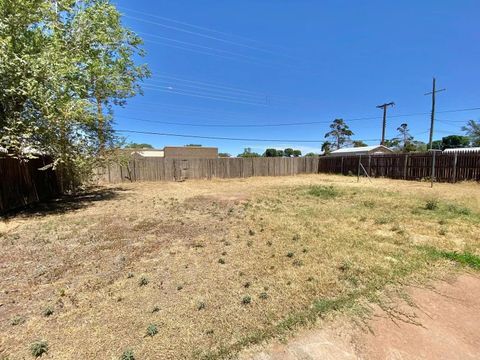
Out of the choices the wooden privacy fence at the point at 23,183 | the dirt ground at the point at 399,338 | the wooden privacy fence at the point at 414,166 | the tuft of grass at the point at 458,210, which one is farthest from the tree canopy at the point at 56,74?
the wooden privacy fence at the point at 414,166

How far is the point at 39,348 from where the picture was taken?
6.36 ft

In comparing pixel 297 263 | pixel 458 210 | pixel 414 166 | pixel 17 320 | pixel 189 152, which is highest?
pixel 189 152

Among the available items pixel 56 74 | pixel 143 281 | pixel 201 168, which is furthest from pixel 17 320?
pixel 201 168

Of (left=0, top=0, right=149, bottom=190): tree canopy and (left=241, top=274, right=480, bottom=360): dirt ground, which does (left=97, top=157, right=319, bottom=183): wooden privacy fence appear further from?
(left=241, top=274, right=480, bottom=360): dirt ground

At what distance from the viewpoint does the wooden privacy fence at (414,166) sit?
12305 mm

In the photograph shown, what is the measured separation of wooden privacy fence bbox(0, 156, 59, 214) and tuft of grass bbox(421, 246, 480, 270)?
8.93 meters

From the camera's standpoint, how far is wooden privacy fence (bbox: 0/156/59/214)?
679 centimetres

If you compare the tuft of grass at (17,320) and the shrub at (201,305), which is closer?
the tuft of grass at (17,320)

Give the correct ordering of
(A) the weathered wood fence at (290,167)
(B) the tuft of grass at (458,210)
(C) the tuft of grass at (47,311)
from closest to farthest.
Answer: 1. (C) the tuft of grass at (47,311)
2. (B) the tuft of grass at (458,210)
3. (A) the weathered wood fence at (290,167)

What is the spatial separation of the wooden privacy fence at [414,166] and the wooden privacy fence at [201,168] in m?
3.16

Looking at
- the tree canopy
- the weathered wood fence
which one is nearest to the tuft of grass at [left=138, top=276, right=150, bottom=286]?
the tree canopy

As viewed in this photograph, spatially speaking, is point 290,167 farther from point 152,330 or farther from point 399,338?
point 152,330

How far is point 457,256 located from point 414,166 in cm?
1313

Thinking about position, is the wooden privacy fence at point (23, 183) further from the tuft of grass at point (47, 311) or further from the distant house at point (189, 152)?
the distant house at point (189, 152)
